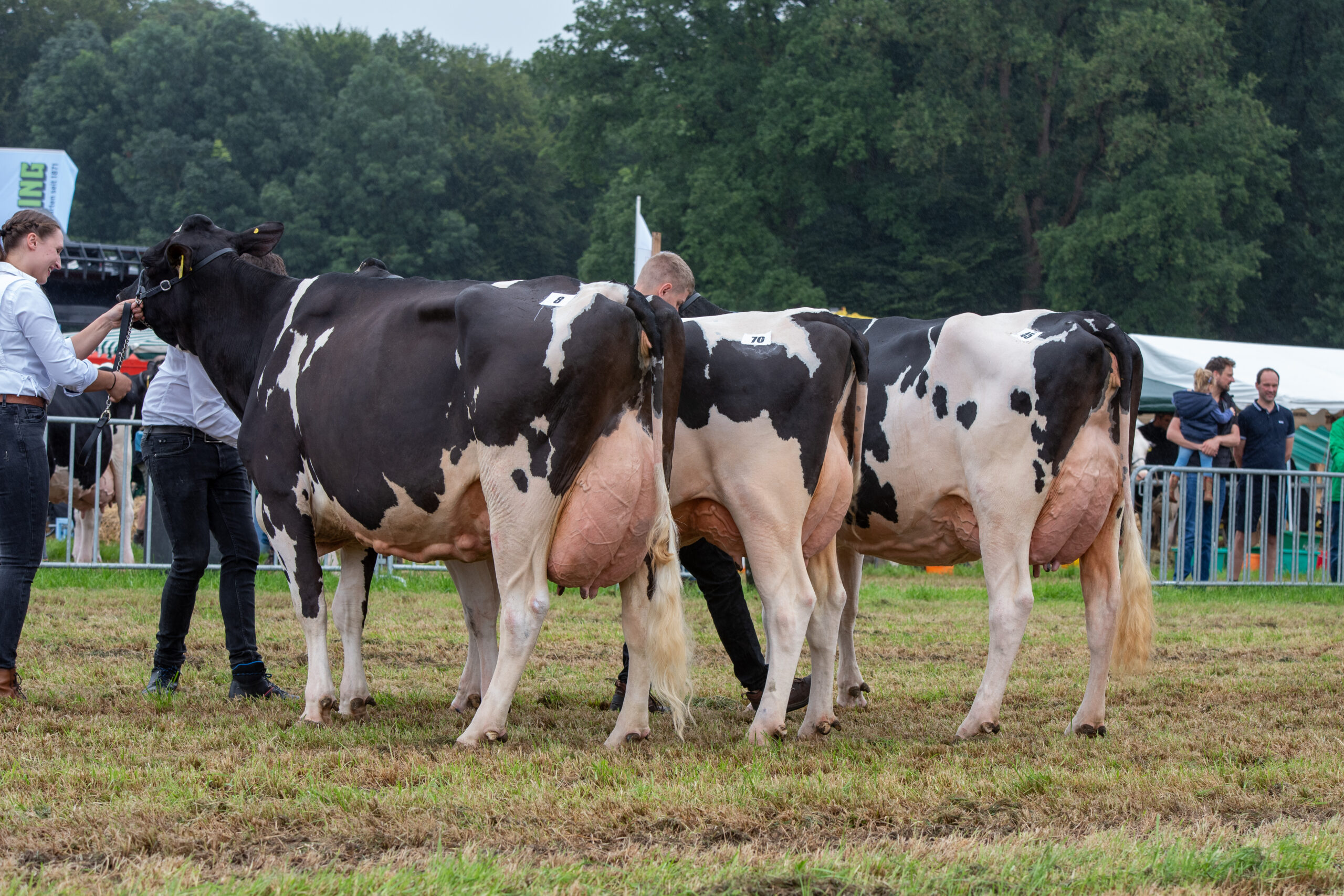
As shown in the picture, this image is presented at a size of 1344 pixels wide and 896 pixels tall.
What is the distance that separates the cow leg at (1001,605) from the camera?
5.96 metres

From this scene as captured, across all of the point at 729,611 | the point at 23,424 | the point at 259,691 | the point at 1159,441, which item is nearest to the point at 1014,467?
the point at 729,611

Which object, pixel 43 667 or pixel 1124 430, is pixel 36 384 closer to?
pixel 43 667

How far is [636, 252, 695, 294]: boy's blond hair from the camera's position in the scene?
22.6 ft

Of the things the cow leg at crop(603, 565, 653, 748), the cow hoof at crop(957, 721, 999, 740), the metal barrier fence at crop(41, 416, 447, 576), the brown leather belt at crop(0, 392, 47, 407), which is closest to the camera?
the cow leg at crop(603, 565, 653, 748)

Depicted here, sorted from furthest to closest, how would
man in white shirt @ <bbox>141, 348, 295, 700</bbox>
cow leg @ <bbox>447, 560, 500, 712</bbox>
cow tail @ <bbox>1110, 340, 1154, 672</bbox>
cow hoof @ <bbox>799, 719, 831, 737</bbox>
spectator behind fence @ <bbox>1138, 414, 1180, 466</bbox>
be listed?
spectator behind fence @ <bbox>1138, 414, 1180, 466</bbox>, man in white shirt @ <bbox>141, 348, 295, 700</bbox>, cow leg @ <bbox>447, 560, 500, 712</bbox>, cow tail @ <bbox>1110, 340, 1154, 672</bbox>, cow hoof @ <bbox>799, 719, 831, 737</bbox>

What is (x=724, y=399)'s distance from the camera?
19.5ft

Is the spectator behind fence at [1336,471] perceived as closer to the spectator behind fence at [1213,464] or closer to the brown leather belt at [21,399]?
the spectator behind fence at [1213,464]

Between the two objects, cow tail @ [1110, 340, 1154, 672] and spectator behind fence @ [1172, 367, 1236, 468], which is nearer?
cow tail @ [1110, 340, 1154, 672]

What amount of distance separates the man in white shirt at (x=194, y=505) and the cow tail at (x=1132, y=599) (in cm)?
414

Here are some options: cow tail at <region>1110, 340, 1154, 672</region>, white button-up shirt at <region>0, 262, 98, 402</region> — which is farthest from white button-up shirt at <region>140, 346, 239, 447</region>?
cow tail at <region>1110, 340, 1154, 672</region>

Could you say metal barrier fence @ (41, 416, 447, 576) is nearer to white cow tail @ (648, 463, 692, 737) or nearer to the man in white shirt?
the man in white shirt

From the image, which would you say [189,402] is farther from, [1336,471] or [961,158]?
[961,158]

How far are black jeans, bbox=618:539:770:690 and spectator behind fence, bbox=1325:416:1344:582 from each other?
379 inches

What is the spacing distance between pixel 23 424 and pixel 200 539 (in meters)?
1.02
